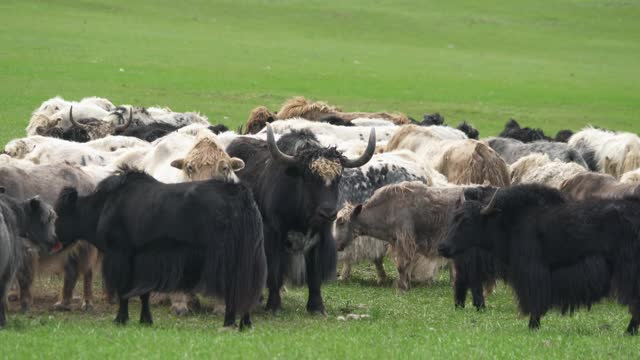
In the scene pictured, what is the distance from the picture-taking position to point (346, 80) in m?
44.7

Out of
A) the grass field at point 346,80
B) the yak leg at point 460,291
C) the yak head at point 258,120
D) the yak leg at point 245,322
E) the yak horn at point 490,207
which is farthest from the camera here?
the yak head at point 258,120

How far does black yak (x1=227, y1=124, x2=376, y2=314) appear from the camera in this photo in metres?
11.1

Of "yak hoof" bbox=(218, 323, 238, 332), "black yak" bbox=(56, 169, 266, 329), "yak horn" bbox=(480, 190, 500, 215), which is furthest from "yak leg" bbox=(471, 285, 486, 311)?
"yak hoof" bbox=(218, 323, 238, 332)

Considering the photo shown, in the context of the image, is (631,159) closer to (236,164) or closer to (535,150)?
(535,150)

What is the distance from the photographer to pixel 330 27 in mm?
62375

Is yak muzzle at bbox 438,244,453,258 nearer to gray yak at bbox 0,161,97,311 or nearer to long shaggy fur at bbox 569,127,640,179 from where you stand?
gray yak at bbox 0,161,97,311

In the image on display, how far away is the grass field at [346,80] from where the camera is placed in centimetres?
906

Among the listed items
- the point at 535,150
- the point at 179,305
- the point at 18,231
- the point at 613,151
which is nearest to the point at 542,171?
the point at 535,150

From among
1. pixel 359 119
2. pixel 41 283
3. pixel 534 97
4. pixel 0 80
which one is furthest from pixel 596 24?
pixel 41 283

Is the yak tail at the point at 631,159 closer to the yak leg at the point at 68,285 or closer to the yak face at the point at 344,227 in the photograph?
the yak face at the point at 344,227

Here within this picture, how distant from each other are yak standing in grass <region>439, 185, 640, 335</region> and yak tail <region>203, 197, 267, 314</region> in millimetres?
2012

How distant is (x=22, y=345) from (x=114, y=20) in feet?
167

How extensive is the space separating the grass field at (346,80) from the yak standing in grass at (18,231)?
46 centimetres

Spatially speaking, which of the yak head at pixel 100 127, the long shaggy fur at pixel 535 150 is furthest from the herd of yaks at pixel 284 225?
the yak head at pixel 100 127
